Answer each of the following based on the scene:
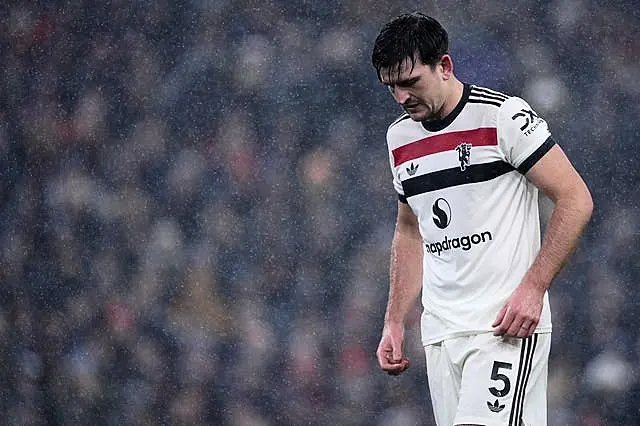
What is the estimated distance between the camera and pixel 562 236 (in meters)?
2.07

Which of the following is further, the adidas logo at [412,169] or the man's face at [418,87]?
the adidas logo at [412,169]

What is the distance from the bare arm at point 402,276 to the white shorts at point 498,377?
224mm

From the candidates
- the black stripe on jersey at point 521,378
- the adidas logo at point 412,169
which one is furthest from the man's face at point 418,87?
the black stripe on jersey at point 521,378

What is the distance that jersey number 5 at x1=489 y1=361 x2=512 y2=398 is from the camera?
6.98 ft

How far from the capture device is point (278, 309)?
149 inches

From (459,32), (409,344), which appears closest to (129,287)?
(409,344)

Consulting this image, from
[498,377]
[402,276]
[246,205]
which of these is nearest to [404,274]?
[402,276]

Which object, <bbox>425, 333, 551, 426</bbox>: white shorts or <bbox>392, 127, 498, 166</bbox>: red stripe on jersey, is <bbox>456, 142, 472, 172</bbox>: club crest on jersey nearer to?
<bbox>392, 127, 498, 166</bbox>: red stripe on jersey

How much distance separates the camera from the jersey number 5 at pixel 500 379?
6.98 feet

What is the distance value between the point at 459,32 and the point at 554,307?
0.91 m

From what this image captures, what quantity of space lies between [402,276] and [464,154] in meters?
0.37

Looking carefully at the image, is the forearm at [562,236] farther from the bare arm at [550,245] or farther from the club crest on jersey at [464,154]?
the club crest on jersey at [464,154]

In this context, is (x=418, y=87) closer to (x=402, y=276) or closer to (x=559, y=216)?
(x=559, y=216)

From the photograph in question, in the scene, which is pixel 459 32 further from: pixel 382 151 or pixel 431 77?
pixel 431 77
